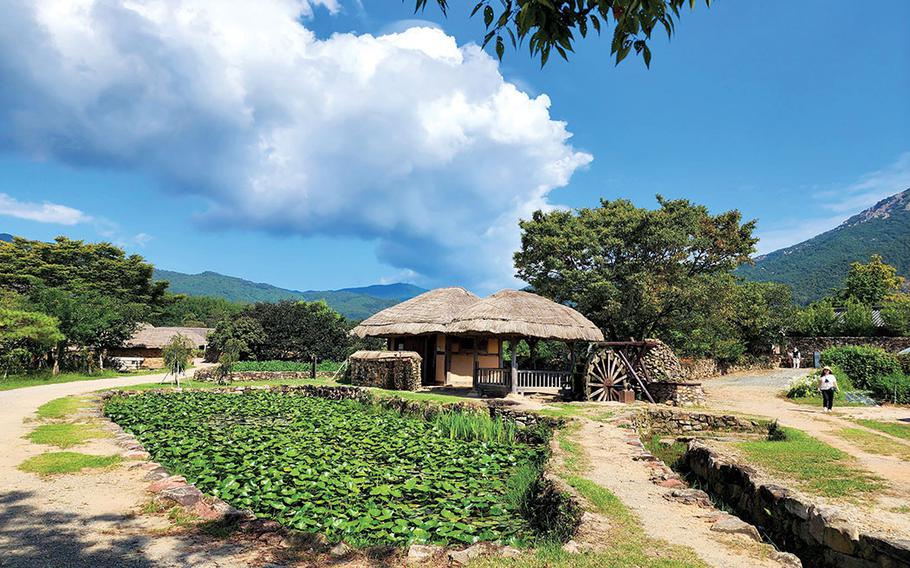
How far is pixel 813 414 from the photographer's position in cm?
1264

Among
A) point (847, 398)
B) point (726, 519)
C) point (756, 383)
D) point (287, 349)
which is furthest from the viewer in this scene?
point (287, 349)

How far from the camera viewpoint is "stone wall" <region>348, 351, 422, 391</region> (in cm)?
1803

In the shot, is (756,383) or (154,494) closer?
(154,494)

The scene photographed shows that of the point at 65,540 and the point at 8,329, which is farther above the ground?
the point at 8,329

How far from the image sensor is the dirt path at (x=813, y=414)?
7203mm

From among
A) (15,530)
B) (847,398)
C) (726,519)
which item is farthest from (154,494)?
(847,398)

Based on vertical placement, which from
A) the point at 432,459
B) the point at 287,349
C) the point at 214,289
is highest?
the point at 214,289

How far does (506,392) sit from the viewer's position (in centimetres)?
1648

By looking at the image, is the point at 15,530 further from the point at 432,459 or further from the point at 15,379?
the point at 15,379

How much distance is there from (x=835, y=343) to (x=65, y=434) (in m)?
36.0

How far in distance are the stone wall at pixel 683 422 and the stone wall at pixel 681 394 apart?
2.10m

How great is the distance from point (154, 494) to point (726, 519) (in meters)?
5.61

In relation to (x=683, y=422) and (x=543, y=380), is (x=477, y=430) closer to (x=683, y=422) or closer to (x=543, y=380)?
Answer: (x=683, y=422)

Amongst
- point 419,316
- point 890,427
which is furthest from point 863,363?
point 419,316
